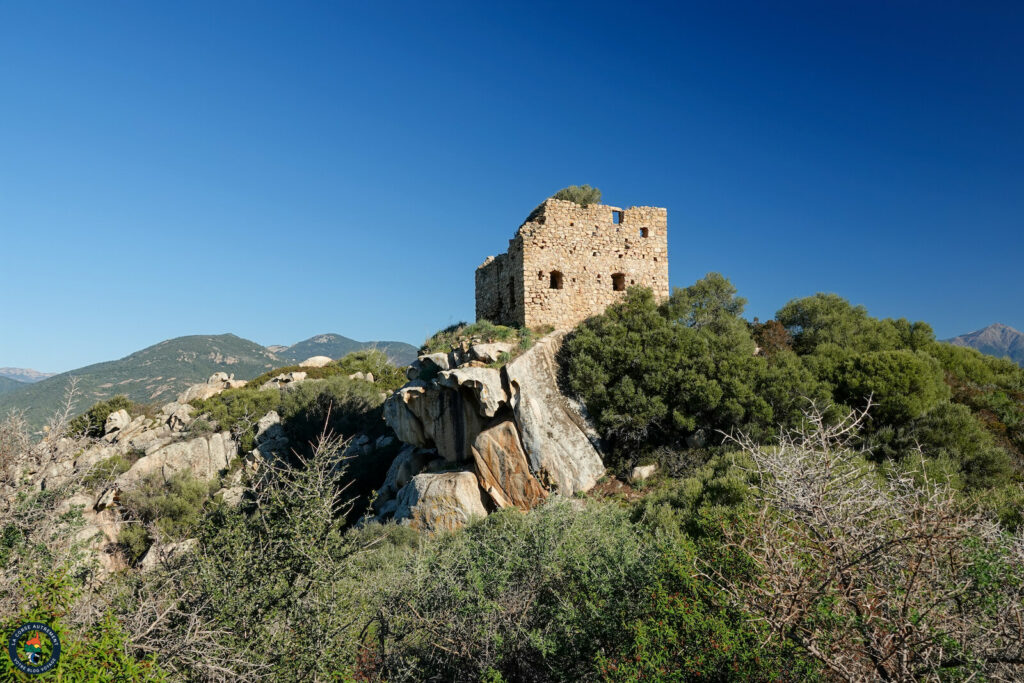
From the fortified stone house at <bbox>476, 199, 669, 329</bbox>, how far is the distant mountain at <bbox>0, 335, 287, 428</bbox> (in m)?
56.6

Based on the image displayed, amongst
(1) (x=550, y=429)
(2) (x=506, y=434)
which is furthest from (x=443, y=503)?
(1) (x=550, y=429)

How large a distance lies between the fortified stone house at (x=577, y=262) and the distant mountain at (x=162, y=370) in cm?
5661

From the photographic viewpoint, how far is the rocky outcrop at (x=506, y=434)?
569 inches

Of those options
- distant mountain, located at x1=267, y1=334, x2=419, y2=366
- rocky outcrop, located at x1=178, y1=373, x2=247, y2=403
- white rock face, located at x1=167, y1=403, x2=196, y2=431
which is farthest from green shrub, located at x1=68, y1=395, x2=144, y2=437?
distant mountain, located at x1=267, y1=334, x2=419, y2=366

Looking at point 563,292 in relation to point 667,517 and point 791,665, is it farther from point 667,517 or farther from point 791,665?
point 791,665

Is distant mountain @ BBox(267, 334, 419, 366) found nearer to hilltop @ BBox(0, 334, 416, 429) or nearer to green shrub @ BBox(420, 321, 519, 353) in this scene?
hilltop @ BBox(0, 334, 416, 429)

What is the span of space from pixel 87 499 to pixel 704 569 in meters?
20.2

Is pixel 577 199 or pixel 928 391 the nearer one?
pixel 928 391

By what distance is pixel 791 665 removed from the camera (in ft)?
16.7

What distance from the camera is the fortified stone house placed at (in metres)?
17.1

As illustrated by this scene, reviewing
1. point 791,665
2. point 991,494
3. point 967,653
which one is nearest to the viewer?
point 967,653

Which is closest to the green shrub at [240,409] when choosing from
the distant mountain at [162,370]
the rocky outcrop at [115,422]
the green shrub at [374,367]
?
the rocky outcrop at [115,422]

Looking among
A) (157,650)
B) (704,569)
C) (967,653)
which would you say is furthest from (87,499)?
(967,653)

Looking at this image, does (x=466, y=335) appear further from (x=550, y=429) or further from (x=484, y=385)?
(x=550, y=429)
